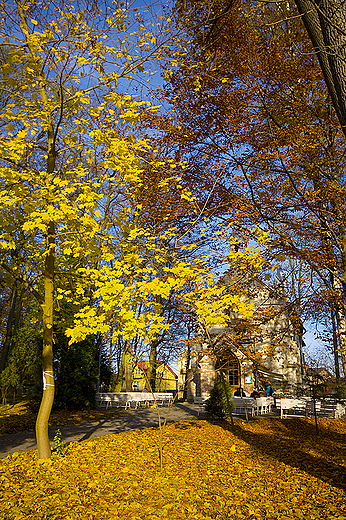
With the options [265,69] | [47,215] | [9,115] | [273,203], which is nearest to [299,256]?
[273,203]

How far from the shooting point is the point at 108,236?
5965mm

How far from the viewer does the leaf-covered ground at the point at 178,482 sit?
3.81 metres

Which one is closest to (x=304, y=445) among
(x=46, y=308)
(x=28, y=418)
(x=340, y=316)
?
(x=340, y=316)

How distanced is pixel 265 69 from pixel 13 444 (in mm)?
10970

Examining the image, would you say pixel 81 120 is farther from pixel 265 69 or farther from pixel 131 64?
pixel 265 69

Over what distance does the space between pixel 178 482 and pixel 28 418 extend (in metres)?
7.47

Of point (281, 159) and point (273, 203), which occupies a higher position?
point (281, 159)

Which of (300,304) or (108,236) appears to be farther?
(300,304)

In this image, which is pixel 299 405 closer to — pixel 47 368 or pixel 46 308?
pixel 47 368

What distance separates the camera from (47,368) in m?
5.98

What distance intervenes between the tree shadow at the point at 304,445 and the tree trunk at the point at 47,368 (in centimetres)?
416

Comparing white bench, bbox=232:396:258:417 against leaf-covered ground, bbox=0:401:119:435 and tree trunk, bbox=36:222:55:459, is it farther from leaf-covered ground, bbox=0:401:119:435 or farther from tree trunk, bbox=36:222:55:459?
tree trunk, bbox=36:222:55:459

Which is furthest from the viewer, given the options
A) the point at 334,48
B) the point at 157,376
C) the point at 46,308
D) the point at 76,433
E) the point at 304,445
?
the point at 157,376

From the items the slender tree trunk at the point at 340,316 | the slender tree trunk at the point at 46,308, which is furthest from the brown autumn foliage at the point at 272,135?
the slender tree trunk at the point at 46,308
